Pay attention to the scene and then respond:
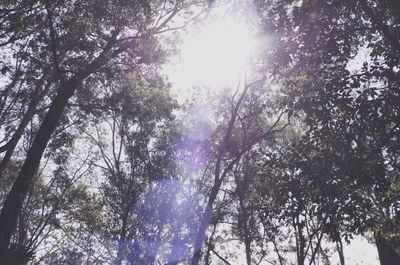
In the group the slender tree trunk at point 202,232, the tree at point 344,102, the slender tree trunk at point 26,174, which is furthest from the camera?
the slender tree trunk at point 202,232

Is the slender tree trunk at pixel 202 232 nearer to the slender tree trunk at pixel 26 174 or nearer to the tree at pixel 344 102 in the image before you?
the slender tree trunk at pixel 26 174

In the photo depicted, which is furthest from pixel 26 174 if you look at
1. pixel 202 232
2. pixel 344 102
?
pixel 344 102

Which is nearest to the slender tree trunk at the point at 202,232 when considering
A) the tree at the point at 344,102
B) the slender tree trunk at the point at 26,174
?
the slender tree trunk at the point at 26,174

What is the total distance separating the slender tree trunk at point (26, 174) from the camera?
10938 mm

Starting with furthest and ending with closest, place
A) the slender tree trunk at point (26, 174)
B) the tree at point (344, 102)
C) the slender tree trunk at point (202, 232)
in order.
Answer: the slender tree trunk at point (202, 232) < the slender tree trunk at point (26, 174) < the tree at point (344, 102)

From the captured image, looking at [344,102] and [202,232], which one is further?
[202,232]

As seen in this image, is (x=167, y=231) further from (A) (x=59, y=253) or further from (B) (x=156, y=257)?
(A) (x=59, y=253)

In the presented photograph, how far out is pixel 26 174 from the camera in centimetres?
1186

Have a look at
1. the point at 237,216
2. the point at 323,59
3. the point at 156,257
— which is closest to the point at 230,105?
the point at 237,216

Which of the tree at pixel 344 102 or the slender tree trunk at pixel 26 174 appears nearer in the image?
the tree at pixel 344 102

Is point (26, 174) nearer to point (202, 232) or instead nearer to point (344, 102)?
point (202, 232)

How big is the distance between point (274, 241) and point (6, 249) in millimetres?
12636

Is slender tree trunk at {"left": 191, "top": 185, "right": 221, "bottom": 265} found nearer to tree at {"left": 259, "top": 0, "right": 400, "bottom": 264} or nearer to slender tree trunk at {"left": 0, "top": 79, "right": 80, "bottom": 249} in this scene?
slender tree trunk at {"left": 0, "top": 79, "right": 80, "bottom": 249}

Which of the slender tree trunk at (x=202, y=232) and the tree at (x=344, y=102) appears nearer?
the tree at (x=344, y=102)
